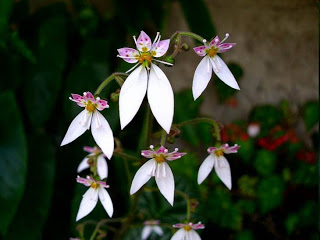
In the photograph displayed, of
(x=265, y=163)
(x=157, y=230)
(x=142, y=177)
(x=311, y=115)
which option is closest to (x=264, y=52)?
(x=311, y=115)

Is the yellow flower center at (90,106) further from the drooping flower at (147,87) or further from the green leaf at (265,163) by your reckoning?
the green leaf at (265,163)

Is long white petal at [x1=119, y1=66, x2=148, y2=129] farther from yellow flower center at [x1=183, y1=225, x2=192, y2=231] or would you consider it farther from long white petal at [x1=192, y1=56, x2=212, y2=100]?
yellow flower center at [x1=183, y1=225, x2=192, y2=231]

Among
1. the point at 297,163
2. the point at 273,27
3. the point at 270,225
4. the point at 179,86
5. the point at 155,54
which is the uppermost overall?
the point at 273,27

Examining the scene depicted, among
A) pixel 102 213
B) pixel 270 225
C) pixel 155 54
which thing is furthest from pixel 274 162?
pixel 155 54

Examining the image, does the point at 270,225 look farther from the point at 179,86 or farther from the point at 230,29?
the point at 230,29

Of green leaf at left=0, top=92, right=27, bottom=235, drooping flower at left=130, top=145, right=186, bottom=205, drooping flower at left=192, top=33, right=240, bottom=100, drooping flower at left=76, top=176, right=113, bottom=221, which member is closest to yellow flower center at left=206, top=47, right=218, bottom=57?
drooping flower at left=192, top=33, right=240, bottom=100

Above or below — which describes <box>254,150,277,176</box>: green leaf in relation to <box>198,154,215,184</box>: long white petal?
above

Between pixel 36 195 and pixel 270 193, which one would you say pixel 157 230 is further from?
pixel 270 193
